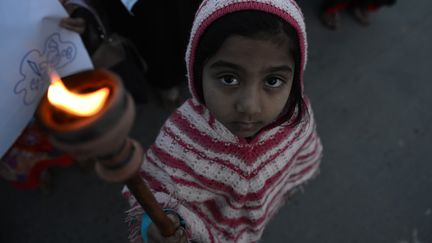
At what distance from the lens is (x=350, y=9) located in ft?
10.8

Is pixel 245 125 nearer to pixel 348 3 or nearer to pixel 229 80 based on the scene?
pixel 229 80

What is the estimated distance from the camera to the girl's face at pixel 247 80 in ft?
2.82

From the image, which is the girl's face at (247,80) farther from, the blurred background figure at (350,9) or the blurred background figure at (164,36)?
the blurred background figure at (350,9)

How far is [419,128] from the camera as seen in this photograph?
2598 millimetres

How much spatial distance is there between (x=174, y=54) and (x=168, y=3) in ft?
1.22

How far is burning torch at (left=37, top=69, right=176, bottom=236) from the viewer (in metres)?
0.39

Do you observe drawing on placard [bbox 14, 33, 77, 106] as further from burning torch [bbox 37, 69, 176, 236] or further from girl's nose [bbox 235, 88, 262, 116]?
burning torch [bbox 37, 69, 176, 236]

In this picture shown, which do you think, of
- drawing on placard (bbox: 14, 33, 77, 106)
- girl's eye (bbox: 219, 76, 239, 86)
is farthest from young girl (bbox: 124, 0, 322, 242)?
drawing on placard (bbox: 14, 33, 77, 106)

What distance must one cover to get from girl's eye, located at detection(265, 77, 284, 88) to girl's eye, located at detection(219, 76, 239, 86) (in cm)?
8

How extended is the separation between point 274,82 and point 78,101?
0.61 meters

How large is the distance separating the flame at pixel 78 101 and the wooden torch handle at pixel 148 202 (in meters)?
0.15

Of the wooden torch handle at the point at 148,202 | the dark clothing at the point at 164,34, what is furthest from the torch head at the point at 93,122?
the dark clothing at the point at 164,34

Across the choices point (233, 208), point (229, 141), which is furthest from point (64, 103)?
point (233, 208)

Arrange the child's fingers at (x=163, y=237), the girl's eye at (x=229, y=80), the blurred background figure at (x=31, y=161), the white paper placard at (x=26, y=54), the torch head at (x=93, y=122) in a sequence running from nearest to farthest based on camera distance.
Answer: the torch head at (x=93, y=122) < the child's fingers at (x=163, y=237) < the girl's eye at (x=229, y=80) < the white paper placard at (x=26, y=54) < the blurred background figure at (x=31, y=161)
